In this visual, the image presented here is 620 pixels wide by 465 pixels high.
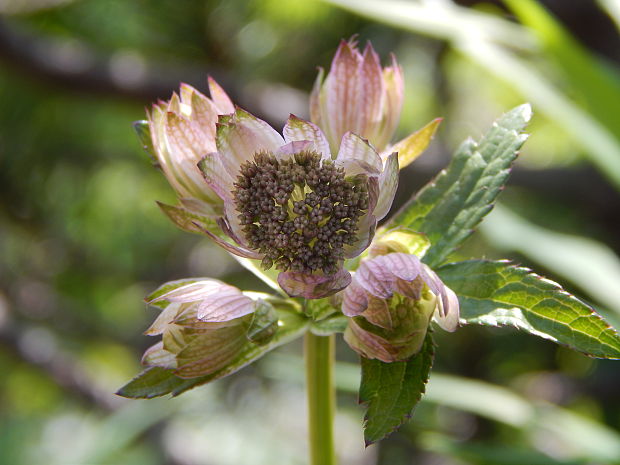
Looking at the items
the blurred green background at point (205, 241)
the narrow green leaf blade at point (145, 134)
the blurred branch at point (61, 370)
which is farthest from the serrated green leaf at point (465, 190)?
the blurred branch at point (61, 370)

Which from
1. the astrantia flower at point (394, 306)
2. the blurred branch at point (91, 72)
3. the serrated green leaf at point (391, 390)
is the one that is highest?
the astrantia flower at point (394, 306)

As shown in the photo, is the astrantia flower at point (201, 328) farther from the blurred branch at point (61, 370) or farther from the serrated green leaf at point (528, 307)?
the blurred branch at point (61, 370)

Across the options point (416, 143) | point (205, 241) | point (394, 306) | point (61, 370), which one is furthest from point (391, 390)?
point (205, 241)

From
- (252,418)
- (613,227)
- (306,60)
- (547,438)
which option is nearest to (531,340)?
(547,438)

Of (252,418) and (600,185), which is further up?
(600,185)

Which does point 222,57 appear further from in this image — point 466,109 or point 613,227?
point 613,227
